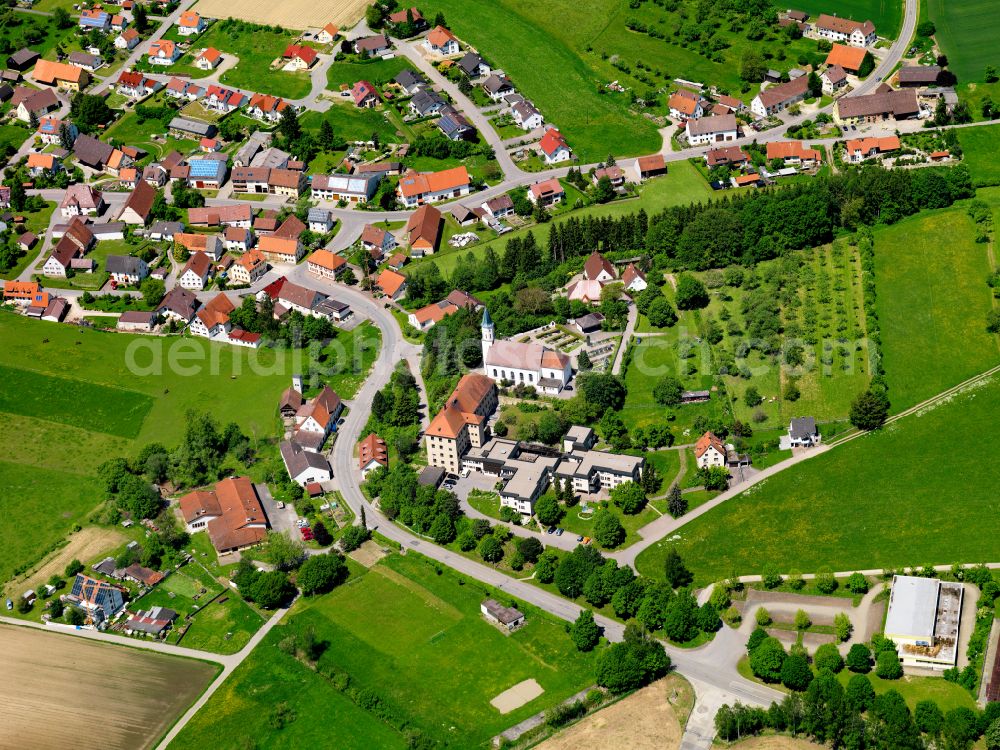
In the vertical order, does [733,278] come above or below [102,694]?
above

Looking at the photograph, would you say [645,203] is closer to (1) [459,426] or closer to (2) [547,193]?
(2) [547,193]

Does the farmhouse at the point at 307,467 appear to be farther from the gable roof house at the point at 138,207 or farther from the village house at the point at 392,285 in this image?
the gable roof house at the point at 138,207

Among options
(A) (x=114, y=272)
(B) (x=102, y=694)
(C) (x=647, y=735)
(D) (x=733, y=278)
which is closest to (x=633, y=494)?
(C) (x=647, y=735)

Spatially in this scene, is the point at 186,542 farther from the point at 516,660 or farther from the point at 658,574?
the point at 658,574

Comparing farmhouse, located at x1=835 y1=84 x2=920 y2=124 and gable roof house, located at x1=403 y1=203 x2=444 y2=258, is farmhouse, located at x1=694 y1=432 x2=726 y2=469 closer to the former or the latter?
gable roof house, located at x1=403 y1=203 x2=444 y2=258

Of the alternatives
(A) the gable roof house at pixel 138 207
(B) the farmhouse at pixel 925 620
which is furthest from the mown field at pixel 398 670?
(A) the gable roof house at pixel 138 207

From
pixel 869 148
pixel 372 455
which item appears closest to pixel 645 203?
pixel 869 148

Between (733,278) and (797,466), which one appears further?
(733,278)
